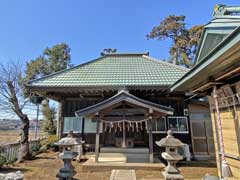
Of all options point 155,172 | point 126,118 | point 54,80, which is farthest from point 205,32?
point 54,80

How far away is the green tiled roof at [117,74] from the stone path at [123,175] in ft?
12.9

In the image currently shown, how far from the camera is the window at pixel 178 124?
335 inches

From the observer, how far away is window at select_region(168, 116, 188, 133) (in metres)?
8.51

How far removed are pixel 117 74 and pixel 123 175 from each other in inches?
220

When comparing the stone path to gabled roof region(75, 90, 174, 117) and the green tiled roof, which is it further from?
the green tiled roof

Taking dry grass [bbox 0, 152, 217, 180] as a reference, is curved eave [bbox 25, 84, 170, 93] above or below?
above

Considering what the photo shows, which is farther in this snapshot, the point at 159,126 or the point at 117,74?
the point at 117,74

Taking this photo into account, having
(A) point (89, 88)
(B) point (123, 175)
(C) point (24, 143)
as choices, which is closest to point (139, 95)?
(A) point (89, 88)

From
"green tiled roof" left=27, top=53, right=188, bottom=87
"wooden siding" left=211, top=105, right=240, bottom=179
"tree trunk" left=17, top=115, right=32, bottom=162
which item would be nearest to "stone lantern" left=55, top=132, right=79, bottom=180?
"wooden siding" left=211, top=105, right=240, bottom=179

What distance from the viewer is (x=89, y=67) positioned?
1063 cm

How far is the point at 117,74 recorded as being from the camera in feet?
31.5

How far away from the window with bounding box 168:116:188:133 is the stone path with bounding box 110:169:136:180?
3.66 m

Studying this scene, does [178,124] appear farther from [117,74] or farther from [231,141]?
[231,141]

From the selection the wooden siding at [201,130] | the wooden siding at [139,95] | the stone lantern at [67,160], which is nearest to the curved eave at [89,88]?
the wooden siding at [139,95]
